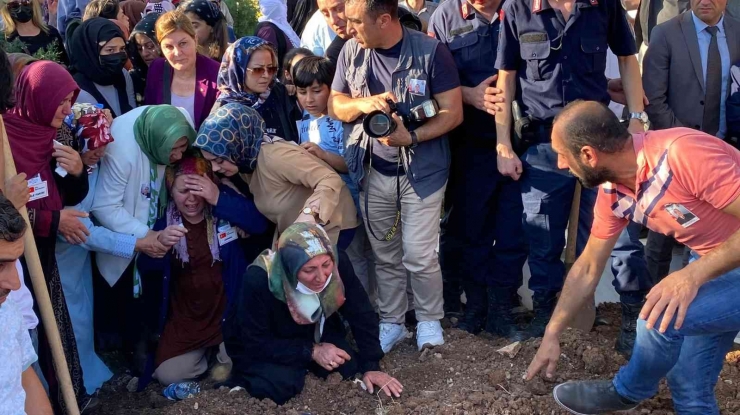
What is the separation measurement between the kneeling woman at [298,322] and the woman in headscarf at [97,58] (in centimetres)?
160

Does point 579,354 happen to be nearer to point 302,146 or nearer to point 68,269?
point 302,146

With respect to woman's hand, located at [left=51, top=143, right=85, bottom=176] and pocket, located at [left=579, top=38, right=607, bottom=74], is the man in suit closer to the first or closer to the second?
pocket, located at [left=579, top=38, right=607, bottom=74]

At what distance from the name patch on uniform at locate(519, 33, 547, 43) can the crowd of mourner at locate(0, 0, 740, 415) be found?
0.05 feet

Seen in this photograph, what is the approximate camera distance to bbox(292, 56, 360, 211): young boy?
4.53m

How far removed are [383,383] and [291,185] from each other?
111cm

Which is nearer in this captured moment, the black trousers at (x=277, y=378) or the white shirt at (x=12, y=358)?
the white shirt at (x=12, y=358)

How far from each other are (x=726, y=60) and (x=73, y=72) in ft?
12.6

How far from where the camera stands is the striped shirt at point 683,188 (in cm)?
291

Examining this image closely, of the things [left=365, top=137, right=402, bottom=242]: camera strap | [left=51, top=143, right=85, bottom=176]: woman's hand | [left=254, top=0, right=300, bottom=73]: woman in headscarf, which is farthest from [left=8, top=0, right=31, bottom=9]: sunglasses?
[left=365, top=137, right=402, bottom=242]: camera strap

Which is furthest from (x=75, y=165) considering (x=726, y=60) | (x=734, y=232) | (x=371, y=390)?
(x=726, y=60)

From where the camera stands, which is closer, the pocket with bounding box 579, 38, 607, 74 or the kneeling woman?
the kneeling woman

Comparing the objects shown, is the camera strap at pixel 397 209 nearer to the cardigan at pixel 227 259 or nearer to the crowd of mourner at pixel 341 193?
the crowd of mourner at pixel 341 193

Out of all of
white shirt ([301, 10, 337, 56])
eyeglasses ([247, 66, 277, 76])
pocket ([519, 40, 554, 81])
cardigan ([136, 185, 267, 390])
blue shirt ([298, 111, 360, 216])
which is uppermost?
pocket ([519, 40, 554, 81])

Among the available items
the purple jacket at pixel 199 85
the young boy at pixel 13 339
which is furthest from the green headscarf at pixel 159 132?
the young boy at pixel 13 339
